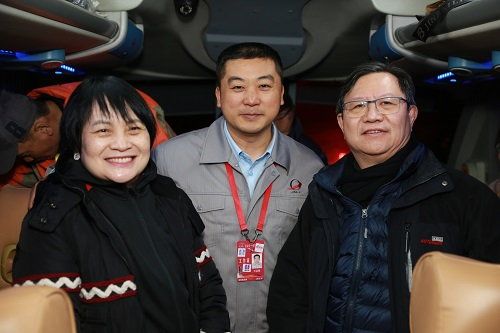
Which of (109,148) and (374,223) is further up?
(109,148)

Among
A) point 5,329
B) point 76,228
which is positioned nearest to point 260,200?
point 76,228

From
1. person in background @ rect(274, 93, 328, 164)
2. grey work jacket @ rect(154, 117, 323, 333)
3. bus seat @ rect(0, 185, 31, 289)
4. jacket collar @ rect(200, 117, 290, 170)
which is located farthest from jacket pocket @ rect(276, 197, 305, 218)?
person in background @ rect(274, 93, 328, 164)

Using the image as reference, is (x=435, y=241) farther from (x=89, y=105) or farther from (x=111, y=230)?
(x=89, y=105)

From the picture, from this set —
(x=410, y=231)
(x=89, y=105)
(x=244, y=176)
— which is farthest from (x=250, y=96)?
(x=410, y=231)

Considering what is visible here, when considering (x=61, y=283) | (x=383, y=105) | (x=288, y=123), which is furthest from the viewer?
(x=288, y=123)

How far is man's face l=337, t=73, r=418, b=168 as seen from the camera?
1.90 m

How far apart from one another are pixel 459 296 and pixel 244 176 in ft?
4.48

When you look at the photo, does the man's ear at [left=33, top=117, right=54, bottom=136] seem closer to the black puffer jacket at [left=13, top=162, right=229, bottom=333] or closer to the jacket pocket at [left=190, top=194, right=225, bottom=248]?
the jacket pocket at [left=190, top=194, right=225, bottom=248]

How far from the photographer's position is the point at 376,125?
6.23 feet

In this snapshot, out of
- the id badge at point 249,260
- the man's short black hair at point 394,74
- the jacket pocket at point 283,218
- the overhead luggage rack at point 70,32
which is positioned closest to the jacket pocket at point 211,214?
the id badge at point 249,260

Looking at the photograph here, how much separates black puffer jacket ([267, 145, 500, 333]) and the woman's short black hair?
0.81 meters

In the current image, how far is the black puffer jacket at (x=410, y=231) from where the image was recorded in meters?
1.71

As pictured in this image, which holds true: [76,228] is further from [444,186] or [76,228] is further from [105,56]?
[105,56]

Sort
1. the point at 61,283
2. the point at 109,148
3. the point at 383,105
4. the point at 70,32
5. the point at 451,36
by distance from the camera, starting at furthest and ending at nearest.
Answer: the point at 70,32, the point at 451,36, the point at 383,105, the point at 109,148, the point at 61,283
